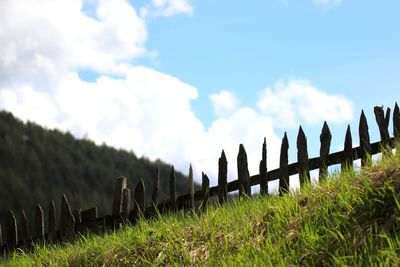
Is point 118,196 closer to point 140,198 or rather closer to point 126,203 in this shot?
point 126,203

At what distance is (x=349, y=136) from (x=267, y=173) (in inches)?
46.6

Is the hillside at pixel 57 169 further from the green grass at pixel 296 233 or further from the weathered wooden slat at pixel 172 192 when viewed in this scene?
the green grass at pixel 296 233

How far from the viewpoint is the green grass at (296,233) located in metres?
4.27

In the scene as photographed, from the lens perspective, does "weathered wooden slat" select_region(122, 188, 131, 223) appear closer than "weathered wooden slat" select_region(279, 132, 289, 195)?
No

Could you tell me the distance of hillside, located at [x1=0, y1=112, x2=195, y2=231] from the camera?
13.7 meters

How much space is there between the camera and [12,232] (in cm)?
1021

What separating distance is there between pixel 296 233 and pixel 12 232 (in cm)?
683

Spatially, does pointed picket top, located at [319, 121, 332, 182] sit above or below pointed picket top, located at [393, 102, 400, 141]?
below

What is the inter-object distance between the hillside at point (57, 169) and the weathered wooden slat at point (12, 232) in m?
3.34

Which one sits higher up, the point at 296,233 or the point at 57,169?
the point at 57,169

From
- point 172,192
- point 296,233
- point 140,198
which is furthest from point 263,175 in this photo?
point 296,233

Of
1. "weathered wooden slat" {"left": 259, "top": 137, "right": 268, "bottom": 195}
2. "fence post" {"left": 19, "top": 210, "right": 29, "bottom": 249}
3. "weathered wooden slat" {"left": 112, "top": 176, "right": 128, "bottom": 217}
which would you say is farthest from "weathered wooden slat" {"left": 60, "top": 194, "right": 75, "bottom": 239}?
"weathered wooden slat" {"left": 259, "top": 137, "right": 268, "bottom": 195}

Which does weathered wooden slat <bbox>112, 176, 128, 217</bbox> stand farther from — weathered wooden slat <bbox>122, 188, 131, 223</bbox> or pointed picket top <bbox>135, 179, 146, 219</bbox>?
pointed picket top <bbox>135, 179, 146, 219</bbox>

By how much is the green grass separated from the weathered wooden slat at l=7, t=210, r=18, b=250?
4.27 metres
